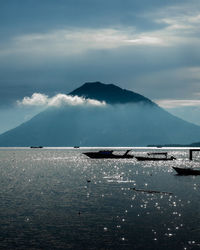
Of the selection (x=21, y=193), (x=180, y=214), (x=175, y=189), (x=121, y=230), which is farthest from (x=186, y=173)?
(x=121, y=230)

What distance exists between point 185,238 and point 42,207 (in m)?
23.6

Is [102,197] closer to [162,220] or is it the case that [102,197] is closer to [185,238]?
[162,220]

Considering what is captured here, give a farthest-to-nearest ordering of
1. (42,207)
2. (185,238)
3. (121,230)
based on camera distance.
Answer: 1. (42,207)
2. (121,230)
3. (185,238)

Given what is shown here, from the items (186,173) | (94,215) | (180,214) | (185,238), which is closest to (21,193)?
(94,215)

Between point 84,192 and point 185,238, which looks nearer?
point 185,238

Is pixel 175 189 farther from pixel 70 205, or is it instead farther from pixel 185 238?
pixel 185 238

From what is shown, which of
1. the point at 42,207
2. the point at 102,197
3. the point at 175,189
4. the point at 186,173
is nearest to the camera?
the point at 42,207

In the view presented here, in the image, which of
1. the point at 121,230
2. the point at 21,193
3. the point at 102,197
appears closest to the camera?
the point at 121,230

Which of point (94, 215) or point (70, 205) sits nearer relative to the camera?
point (94, 215)

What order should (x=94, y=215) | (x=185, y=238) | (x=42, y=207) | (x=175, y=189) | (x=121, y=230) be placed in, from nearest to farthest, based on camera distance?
(x=185, y=238) < (x=121, y=230) < (x=94, y=215) < (x=42, y=207) < (x=175, y=189)

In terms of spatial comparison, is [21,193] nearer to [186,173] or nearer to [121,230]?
[121,230]

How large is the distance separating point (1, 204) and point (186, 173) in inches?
2447

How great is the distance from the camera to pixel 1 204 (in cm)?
5753

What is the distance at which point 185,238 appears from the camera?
122ft
